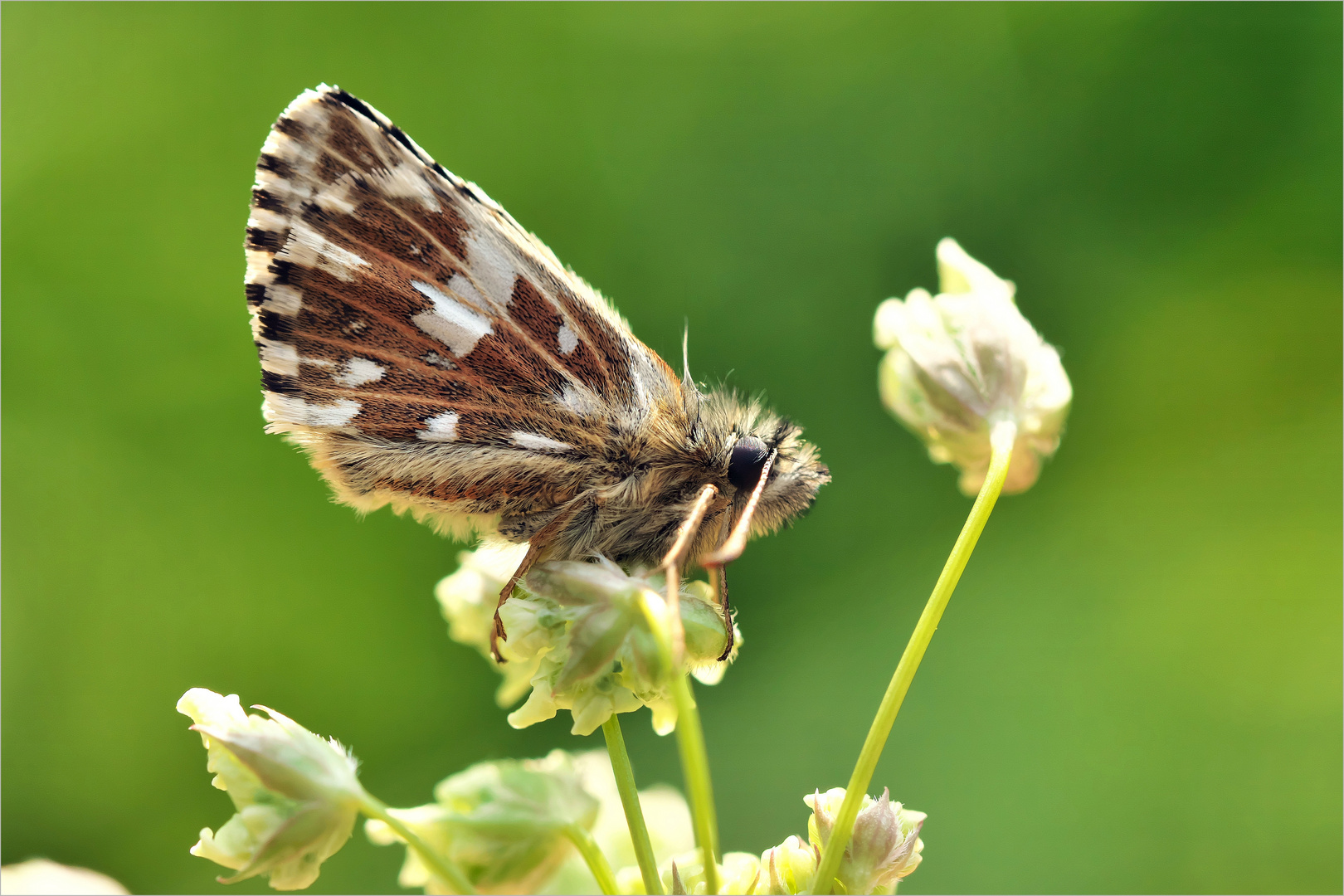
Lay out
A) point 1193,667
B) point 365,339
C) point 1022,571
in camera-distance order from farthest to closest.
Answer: point 1022,571
point 1193,667
point 365,339

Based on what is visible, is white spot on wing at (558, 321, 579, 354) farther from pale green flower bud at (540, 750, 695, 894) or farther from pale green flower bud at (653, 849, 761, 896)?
pale green flower bud at (653, 849, 761, 896)

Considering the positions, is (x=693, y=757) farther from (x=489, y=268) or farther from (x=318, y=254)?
(x=318, y=254)

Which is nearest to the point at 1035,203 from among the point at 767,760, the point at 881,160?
the point at 881,160

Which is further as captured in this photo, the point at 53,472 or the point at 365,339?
the point at 53,472

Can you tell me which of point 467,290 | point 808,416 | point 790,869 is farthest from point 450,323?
point 808,416

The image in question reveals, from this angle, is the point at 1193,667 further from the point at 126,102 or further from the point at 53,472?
the point at 126,102

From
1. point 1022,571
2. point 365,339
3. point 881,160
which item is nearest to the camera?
point 365,339
